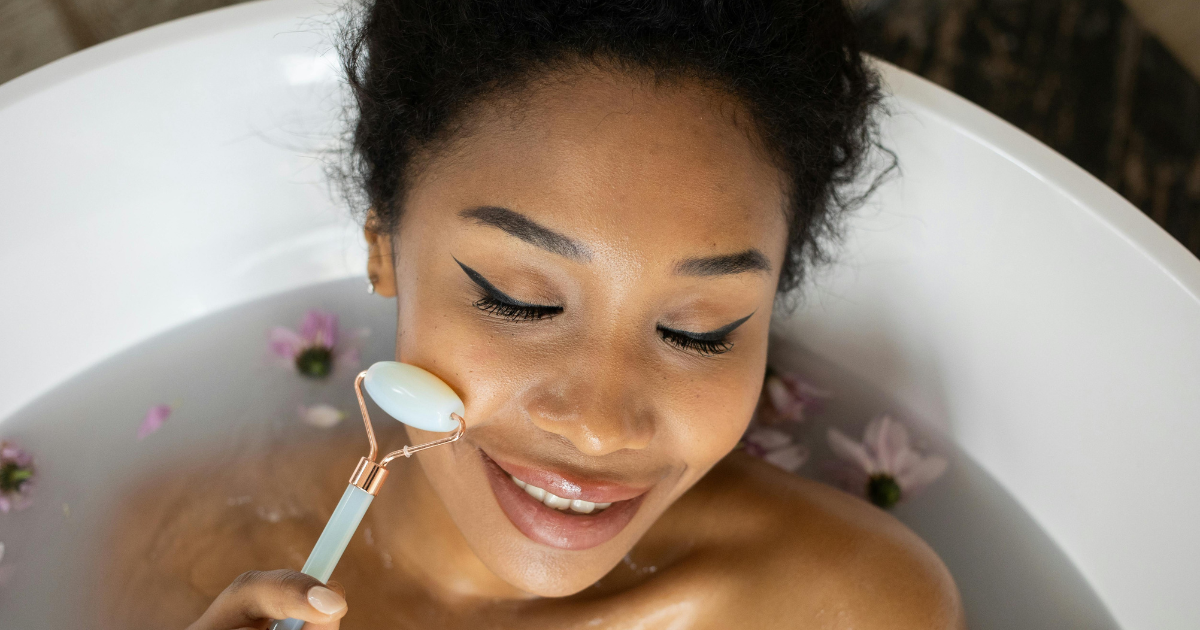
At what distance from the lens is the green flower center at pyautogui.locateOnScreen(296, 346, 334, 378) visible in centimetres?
Answer: 192

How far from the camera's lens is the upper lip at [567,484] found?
1109 millimetres

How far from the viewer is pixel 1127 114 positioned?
2.18m

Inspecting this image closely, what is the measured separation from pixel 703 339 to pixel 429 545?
0.61 meters

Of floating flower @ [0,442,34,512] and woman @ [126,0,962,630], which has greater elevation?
woman @ [126,0,962,630]

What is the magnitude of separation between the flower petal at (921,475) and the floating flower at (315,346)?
46.5 inches

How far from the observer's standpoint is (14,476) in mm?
1642

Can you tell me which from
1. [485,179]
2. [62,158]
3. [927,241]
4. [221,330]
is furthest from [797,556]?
[62,158]

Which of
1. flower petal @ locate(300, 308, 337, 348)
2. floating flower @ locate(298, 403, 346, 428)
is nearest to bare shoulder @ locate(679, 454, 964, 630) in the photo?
floating flower @ locate(298, 403, 346, 428)

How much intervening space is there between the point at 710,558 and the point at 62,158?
1.31 metres

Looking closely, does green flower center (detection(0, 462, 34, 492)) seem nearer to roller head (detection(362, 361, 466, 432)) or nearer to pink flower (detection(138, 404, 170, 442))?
pink flower (detection(138, 404, 170, 442))

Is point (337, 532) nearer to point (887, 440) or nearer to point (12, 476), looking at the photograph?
point (12, 476)

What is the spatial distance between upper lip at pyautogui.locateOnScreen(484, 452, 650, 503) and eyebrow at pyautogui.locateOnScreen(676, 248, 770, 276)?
29 centimetres

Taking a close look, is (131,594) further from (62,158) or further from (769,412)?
(769,412)

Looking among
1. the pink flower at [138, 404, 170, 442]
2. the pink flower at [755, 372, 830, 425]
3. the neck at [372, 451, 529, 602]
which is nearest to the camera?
the neck at [372, 451, 529, 602]
